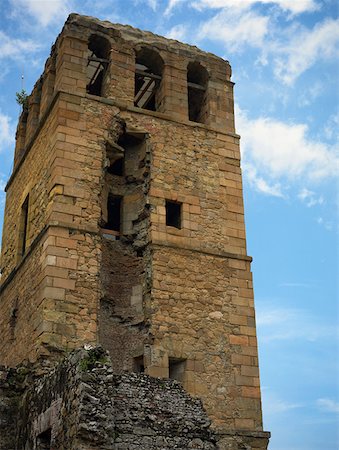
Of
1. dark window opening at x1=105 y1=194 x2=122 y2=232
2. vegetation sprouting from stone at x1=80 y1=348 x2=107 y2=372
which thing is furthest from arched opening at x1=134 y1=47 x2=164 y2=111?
vegetation sprouting from stone at x1=80 y1=348 x2=107 y2=372

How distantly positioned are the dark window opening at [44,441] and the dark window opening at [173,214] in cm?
560

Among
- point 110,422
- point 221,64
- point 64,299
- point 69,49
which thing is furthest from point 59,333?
point 221,64

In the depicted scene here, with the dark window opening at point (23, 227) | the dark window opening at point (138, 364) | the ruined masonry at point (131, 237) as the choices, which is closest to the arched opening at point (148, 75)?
the ruined masonry at point (131, 237)

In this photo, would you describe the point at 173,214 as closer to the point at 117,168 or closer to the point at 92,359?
the point at 117,168

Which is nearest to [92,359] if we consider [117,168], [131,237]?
[131,237]

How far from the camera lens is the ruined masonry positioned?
12.1 m

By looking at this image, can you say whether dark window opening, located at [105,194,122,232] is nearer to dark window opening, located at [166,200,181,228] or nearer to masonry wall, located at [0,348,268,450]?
dark window opening, located at [166,200,181,228]

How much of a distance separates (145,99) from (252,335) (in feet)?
22.1

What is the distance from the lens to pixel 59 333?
11.7m

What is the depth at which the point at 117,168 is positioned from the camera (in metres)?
14.8

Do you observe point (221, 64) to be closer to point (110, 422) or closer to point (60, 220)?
point (60, 220)

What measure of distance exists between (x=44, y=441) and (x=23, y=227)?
22.2 ft

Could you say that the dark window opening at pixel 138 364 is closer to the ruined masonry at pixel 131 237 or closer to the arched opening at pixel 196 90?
the ruined masonry at pixel 131 237

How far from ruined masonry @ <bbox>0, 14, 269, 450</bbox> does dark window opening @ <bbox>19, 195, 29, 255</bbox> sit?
1.4 inches
